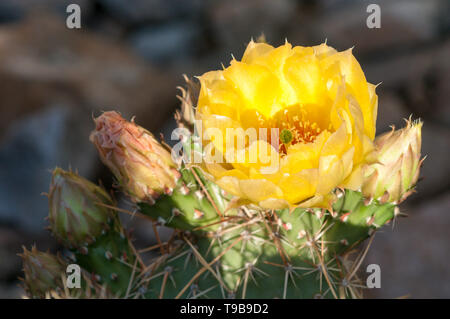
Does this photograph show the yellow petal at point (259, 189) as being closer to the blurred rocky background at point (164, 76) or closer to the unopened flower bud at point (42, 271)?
the unopened flower bud at point (42, 271)

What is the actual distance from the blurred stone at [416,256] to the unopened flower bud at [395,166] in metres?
1.30

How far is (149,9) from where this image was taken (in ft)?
14.4

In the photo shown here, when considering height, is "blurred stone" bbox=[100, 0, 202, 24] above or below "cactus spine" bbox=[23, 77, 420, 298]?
above

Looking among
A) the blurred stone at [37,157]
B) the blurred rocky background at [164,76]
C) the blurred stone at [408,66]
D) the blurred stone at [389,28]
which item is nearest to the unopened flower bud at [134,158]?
the blurred rocky background at [164,76]

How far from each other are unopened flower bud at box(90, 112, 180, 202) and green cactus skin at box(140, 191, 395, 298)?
13 centimetres

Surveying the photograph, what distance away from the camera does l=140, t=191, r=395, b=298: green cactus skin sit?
0.76m

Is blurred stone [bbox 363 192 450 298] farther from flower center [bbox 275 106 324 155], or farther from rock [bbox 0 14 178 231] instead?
rock [bbox 0 14 178 231]

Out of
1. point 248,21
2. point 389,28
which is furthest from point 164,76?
point 389,28

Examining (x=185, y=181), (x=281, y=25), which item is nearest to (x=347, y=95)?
(x=185, y=181)

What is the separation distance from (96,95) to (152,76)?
0.65 metres

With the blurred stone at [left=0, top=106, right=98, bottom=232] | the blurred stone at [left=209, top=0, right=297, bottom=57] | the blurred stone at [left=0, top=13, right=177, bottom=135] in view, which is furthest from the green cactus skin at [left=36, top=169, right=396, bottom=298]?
the blurred stone at [left=209, top=0, right=297, bottom=57]

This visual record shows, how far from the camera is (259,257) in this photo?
79 centimetres

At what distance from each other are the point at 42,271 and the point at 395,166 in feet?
1.89

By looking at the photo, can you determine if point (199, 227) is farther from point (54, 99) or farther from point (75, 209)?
point (54, 99)
